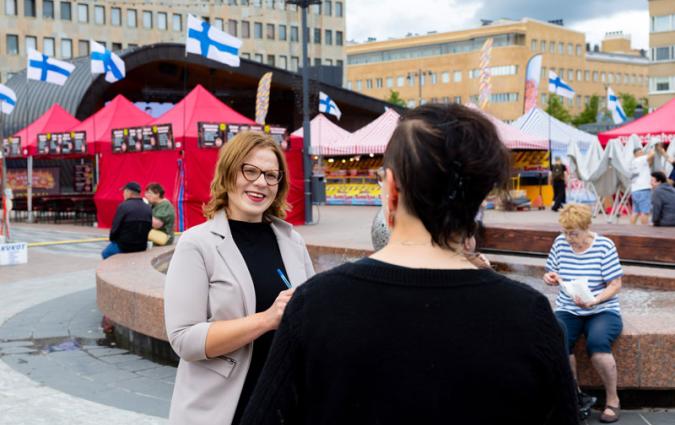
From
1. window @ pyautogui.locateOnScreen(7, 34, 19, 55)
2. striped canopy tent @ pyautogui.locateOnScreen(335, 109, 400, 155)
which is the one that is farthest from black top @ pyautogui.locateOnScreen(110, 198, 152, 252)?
window @ pyautogui.locateOnScreen(7, 34, 19, 55)

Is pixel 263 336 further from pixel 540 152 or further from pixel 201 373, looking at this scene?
pixel 540 152

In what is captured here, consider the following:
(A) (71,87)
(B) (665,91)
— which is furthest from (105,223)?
(B) (665,91)

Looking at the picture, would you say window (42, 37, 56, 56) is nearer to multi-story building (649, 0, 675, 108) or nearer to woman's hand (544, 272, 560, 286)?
multi-story building (649, 0, 675, 108)

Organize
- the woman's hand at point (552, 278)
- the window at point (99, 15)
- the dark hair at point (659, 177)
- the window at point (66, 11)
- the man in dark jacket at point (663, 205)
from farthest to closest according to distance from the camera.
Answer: the window at point (99, 15)
the window at point (66, 11)
the dark hair at point (659, 177)
the man in dark jacket at point (663, 205)
the woman's hand at point (552, 278)

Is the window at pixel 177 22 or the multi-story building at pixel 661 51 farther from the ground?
the window at pixel 177 22

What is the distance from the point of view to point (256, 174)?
303cm

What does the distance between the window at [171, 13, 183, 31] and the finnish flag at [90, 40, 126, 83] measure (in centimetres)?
5863

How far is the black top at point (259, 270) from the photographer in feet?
8.84

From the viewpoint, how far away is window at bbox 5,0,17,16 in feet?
228

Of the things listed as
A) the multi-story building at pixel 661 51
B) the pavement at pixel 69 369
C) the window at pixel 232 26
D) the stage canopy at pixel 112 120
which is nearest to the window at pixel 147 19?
the window at pixel 232 26

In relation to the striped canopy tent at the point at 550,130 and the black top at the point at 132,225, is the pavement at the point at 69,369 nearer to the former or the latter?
the black top at the point at 132,225

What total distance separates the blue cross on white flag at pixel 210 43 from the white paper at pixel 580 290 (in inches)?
584

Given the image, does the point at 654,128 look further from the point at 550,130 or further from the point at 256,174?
the point at 256,174

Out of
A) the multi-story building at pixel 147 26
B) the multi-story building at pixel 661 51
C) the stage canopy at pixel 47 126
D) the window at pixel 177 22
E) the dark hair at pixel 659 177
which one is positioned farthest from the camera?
the window at pixel 177 22
